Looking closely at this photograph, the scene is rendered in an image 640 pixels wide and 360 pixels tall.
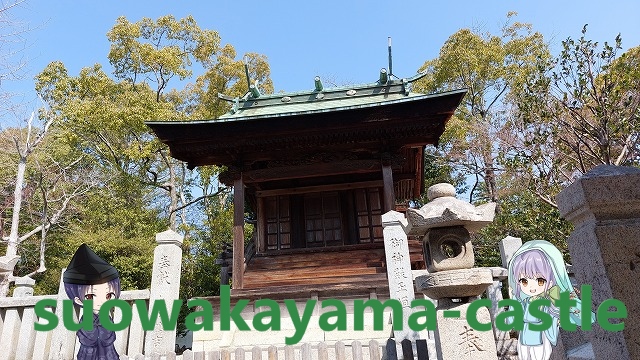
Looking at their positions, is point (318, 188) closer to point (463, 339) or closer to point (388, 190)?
point (388, 190)

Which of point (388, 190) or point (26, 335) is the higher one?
point (388, 190)

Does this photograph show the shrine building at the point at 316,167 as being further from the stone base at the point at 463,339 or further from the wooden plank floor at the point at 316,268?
the stone base at the point at 463,339

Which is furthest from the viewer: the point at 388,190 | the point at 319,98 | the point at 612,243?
the point at 319,98

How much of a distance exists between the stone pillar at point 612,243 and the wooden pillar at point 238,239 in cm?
670

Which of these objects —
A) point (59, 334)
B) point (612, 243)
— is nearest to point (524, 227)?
point (612, 243)

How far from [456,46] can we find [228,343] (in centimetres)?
1766

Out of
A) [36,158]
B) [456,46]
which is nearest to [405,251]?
[456,46]

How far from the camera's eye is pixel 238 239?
846cm

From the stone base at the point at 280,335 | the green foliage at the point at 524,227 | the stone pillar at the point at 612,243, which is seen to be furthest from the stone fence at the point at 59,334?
the green foliage at the point at 524,227

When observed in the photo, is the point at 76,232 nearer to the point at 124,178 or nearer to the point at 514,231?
the point at 124,178

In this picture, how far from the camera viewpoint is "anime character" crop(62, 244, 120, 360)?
479 cm

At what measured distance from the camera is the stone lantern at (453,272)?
156 inches

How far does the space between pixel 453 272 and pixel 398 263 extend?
8.52 feet

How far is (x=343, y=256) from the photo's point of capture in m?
8.92
